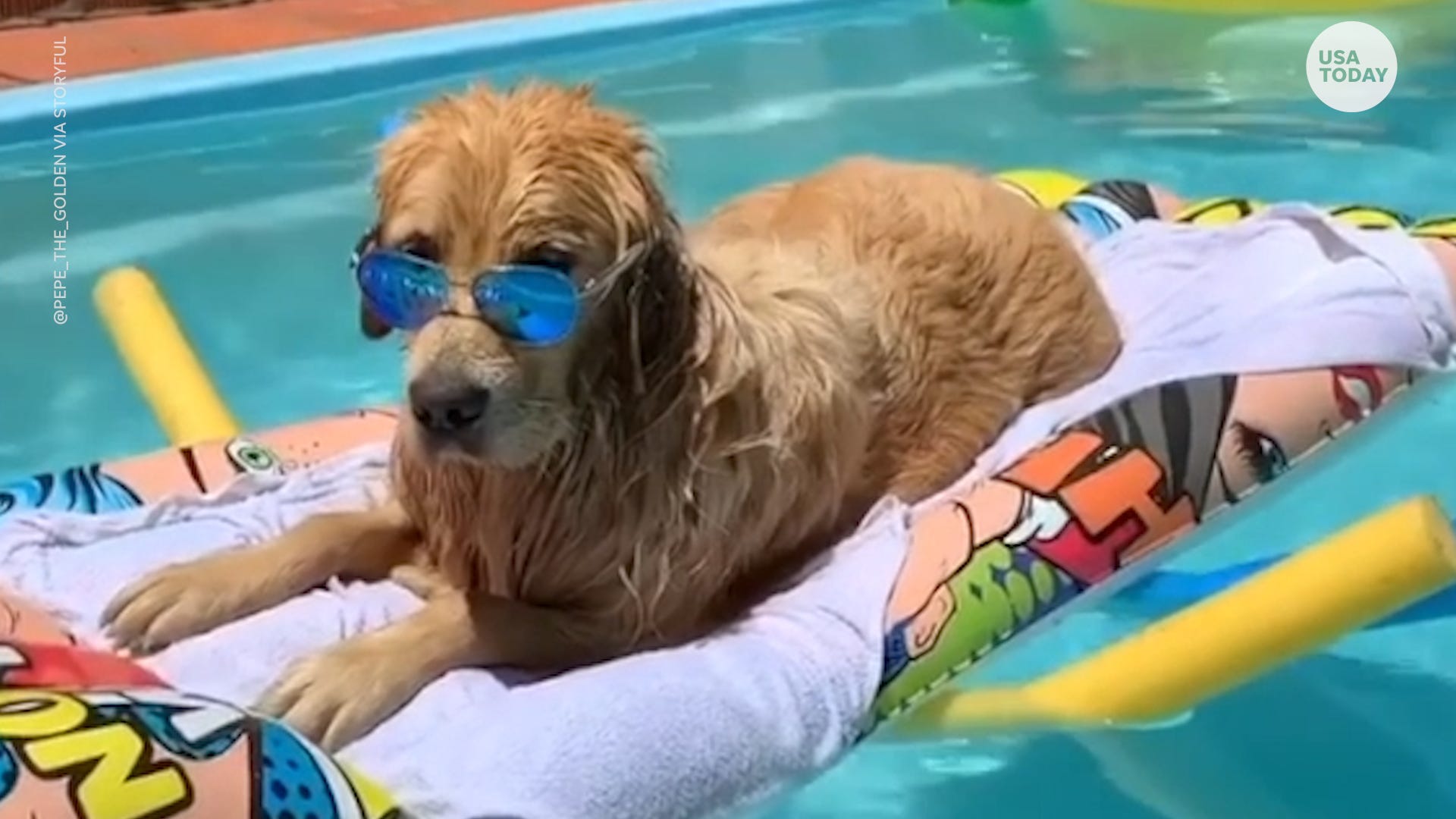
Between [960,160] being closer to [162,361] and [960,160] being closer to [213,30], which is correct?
[213,30]

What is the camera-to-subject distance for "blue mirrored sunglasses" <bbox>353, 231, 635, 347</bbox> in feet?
8.16

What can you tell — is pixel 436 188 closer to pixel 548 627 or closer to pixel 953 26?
pixel 548 627

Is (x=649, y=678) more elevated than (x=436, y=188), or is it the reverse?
(x=436, y=188)

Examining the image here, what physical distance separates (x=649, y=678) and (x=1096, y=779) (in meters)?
1.29

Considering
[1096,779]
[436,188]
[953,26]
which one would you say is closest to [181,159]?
[953,26]

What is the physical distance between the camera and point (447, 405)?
248 centimetres

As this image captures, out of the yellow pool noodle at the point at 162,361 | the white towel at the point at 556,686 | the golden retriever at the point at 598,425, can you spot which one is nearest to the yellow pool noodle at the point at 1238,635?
the white towel at the point at 556,686

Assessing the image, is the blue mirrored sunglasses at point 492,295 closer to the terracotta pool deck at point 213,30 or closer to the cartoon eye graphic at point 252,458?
the cartoon eye graphic at point 252,458

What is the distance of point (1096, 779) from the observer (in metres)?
3.65

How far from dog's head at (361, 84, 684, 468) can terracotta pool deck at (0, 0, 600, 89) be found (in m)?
3.84

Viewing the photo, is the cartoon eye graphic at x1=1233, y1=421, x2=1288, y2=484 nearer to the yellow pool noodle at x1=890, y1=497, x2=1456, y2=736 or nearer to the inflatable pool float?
the inflatable pool float

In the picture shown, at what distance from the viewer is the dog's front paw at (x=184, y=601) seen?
2688 millimetres

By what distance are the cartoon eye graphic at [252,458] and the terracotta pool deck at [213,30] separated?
10.2 ft

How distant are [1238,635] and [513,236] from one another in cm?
105
